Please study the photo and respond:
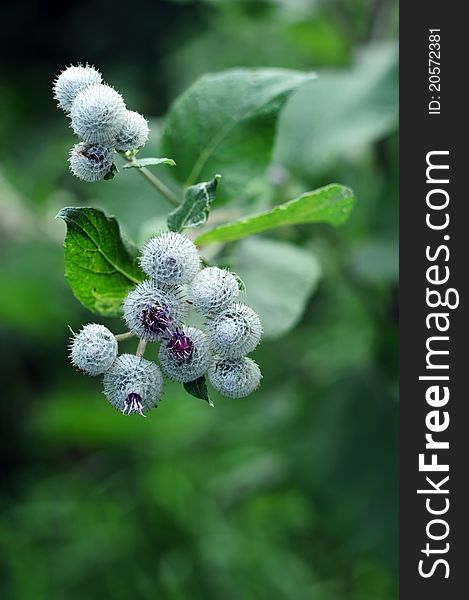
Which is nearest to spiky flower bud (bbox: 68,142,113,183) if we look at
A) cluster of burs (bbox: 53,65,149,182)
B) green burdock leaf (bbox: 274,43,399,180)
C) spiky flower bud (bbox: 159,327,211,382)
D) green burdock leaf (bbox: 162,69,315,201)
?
cluster of burs (bbox: 53,65,149,182)

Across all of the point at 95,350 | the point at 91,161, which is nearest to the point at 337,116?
the point at 91,161

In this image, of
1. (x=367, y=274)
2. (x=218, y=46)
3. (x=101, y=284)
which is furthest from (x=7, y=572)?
(x=218, y=46)

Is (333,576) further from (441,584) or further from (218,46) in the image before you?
(218,46)

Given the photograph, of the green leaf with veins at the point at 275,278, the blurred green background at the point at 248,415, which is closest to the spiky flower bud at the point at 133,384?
the green leaf with veins at the point at 275,278

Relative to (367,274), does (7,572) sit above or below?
below

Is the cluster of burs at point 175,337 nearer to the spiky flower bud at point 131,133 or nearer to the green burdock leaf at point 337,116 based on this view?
the spiky flower bud at point 131,133

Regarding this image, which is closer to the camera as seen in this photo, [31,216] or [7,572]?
[7,572]

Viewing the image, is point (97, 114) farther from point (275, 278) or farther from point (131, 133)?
point (275, 278)
